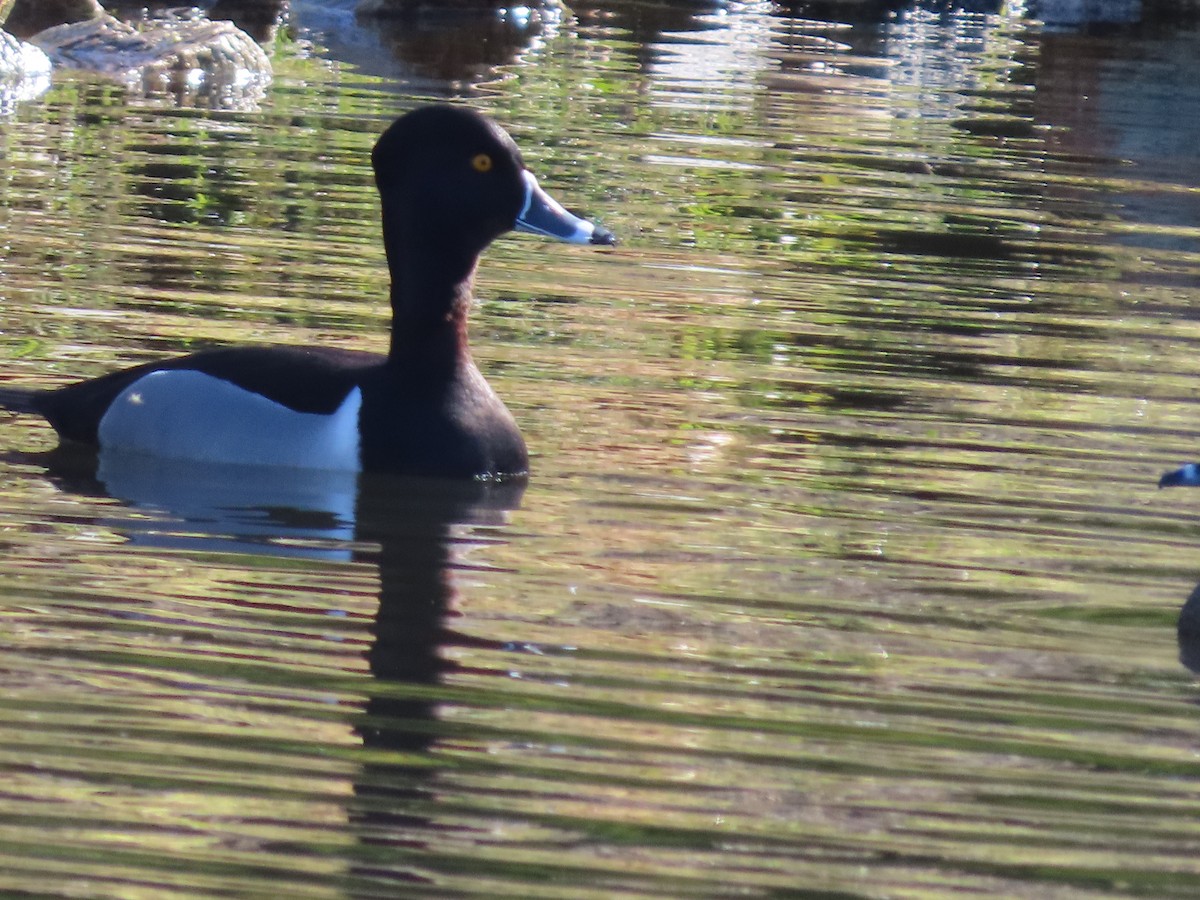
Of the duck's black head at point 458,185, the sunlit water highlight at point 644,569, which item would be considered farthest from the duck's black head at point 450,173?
the sunlit water highlight at point 644,569

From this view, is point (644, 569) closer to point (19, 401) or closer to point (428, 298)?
point (428, 298)

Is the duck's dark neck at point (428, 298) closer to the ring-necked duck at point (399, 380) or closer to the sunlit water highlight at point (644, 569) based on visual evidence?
the ring-necked duck at point (399, 380)

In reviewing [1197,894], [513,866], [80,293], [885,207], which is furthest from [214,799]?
[885,207]

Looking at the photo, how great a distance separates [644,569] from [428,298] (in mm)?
1815

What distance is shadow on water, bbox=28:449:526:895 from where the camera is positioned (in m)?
4.26

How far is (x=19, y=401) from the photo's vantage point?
25.6 feet

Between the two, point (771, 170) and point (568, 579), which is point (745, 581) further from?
point (771, 170)

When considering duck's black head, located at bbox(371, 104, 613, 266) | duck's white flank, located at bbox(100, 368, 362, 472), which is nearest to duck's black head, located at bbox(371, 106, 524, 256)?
duck's black head, located at bbox(371, 104, 613, 266)

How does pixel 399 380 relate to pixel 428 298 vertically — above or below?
below

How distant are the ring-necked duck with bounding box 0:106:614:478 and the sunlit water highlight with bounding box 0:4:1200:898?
0.54ft

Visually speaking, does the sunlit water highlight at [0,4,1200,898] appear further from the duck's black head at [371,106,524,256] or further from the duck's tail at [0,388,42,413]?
the duck's black head at [371,106,524,256]

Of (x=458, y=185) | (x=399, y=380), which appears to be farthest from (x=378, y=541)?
(x=458, y=185)

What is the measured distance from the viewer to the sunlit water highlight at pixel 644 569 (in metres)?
4.16

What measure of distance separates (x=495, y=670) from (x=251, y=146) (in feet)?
31.3
